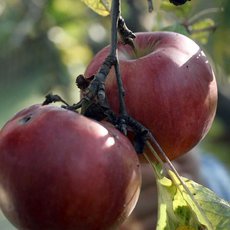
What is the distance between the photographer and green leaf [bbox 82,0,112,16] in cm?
124

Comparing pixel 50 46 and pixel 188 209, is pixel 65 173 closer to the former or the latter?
pixel 188 209

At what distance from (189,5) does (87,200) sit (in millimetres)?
634

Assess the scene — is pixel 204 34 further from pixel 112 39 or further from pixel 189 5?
pixel 112 39

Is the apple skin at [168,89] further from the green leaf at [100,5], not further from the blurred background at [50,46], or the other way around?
the blurred background at [50,46]

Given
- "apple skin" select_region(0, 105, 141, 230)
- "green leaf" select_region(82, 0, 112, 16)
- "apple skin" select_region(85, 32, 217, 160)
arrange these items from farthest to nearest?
1. "green leaf" select_region(82, 0, 112, 16)
2. "apple skin" select_region(85, 32, 217, 160)
3. "apple skin" select_region(0, 105, 141, 230)

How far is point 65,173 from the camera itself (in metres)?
0.91

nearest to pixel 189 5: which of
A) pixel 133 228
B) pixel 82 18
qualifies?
pixel 133 228

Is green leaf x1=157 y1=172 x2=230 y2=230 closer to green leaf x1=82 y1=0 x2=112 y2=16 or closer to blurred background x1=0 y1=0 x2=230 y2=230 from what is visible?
green leaf x1=82 y1=0 x2=112 y2=16

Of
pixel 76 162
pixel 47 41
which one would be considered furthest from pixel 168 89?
pixel 47 41

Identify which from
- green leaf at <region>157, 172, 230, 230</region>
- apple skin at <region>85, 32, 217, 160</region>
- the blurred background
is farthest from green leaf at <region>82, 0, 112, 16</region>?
the blurred background

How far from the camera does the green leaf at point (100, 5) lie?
4.05ft

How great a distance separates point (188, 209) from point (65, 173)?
0.77 ft

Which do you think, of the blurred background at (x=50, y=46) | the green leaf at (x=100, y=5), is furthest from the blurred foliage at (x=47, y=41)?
the green leaf at (x=100, y=5)

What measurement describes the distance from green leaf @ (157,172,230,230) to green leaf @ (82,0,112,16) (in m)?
0.30
